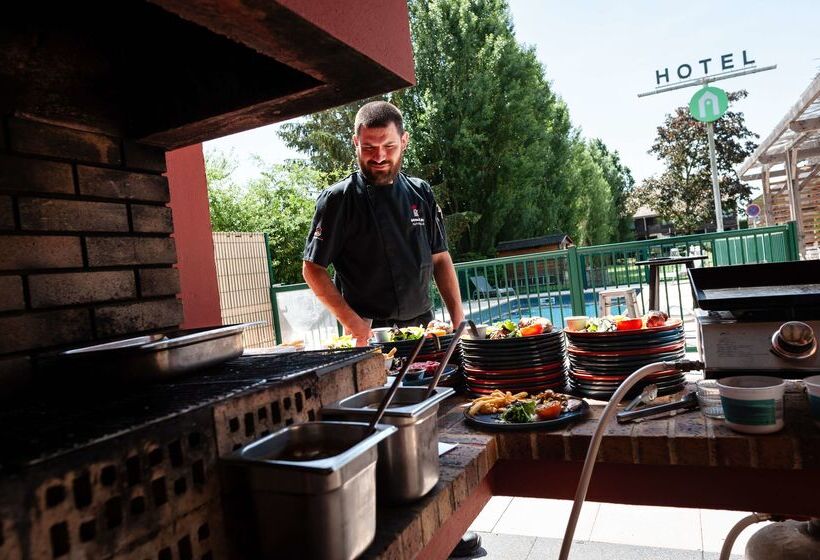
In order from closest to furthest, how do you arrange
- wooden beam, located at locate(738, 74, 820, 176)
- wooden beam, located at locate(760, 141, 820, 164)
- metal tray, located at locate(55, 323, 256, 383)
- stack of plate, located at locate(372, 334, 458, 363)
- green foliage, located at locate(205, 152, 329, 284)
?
metal tray, located at locate(55, 323, 256, 383)
stack of plate, located at locate(372, 334, 458, 363)
wooden beam, located at locate(738, 74, 820, 176)
wooden beam, located at locate(760, 141, 820, 164)
green foliage, located at locate(205, 152, 329, 284)

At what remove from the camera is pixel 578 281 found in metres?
5.85

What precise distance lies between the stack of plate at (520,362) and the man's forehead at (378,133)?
3.88ft

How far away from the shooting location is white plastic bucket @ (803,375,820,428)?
138cm

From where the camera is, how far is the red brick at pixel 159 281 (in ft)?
5.56

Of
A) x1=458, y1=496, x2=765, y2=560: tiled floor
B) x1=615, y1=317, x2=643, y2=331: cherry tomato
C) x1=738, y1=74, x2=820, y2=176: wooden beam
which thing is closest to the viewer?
x1=615, y1=317, x2=643, y2=331: cherry tomato

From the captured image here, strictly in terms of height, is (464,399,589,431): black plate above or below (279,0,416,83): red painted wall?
below

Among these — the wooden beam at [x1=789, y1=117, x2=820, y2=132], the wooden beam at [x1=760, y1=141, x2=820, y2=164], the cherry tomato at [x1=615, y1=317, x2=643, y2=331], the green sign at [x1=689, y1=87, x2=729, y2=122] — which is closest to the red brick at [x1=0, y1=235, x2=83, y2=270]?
the cherry tomato at [x1=615, y1=317, x2=643, y2=331]

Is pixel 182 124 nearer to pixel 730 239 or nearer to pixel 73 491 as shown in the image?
pixel 73 491

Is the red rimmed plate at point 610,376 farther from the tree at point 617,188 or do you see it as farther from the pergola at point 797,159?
the tree at point 617,188

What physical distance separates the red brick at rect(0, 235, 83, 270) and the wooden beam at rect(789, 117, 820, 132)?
7.99 m

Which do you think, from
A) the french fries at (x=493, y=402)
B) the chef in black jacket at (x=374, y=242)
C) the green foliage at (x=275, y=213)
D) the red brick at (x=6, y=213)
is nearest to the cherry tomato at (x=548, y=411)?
the french fries at (x=493, y=402)

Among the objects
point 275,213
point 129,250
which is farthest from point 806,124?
point 275,213

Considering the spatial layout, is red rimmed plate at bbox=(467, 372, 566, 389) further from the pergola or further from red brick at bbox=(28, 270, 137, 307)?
the pergola

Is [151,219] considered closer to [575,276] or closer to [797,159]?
[575,276]
